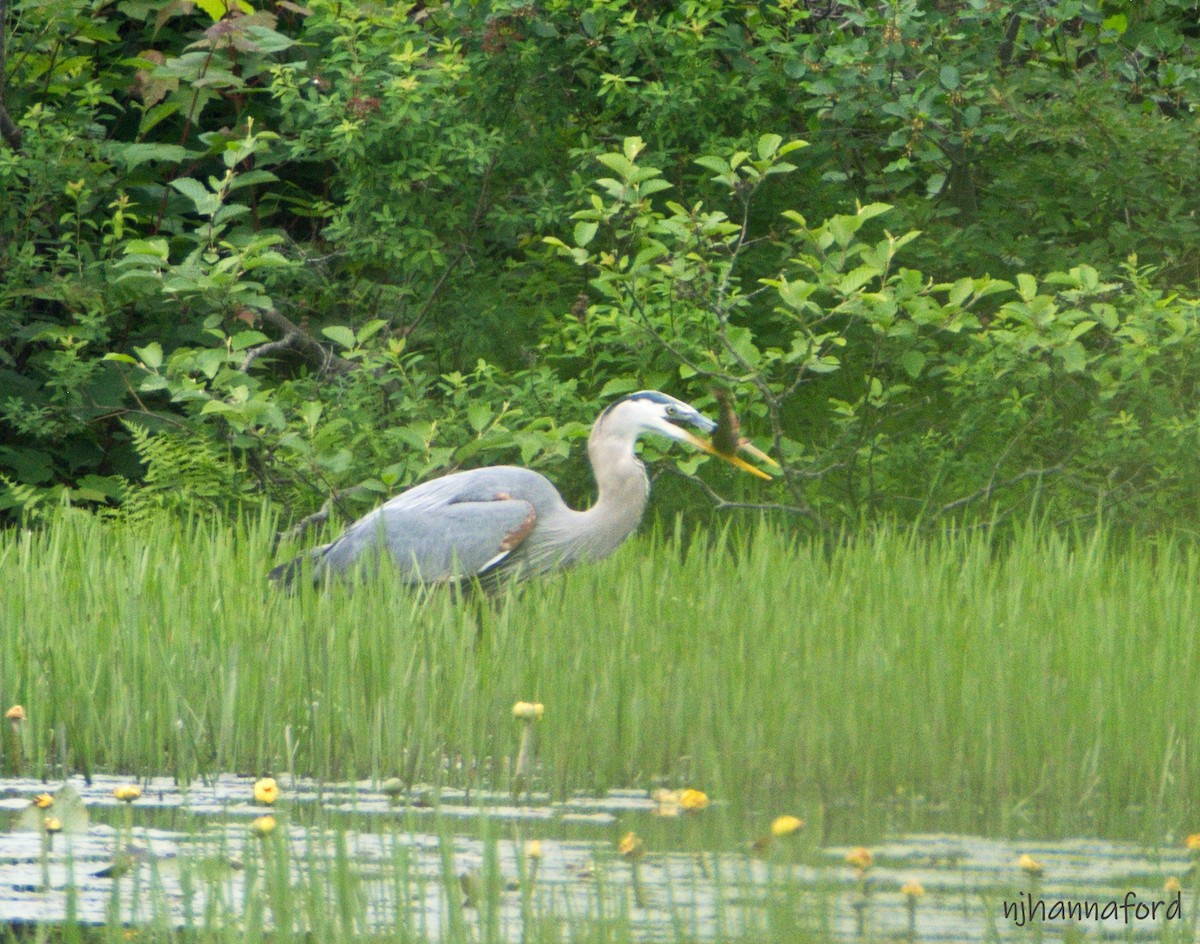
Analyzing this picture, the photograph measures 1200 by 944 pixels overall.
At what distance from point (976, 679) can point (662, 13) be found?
3.98 m

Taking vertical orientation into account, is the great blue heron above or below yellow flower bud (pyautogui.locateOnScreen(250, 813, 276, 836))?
above

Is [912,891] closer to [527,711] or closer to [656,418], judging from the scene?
[527,711]

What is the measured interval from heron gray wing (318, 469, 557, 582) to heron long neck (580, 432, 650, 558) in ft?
0.69

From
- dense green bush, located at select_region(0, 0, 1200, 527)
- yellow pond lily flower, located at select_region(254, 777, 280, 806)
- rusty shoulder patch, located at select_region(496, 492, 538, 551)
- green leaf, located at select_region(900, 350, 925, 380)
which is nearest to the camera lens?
yellow pond lily flower, located at select_region(254, 777, 280, 806)

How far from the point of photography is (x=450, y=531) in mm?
5020

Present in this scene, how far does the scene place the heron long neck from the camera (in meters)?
5.12

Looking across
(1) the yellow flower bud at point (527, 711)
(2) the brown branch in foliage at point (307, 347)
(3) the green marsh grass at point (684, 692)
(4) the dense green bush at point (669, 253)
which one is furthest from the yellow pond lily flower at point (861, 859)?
(2) the brown branch in foliage at point (307, 347)

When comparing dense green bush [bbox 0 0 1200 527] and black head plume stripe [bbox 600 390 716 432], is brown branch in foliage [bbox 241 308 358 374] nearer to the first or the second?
dense green bush [bbox 0 0 1200 527]

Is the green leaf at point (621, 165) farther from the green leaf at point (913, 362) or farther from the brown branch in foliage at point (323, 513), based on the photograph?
the brown branch in foliage at point (323, 513)

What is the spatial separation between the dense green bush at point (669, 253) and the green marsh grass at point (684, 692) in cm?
132

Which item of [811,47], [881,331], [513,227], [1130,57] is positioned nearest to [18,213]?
[513,227]

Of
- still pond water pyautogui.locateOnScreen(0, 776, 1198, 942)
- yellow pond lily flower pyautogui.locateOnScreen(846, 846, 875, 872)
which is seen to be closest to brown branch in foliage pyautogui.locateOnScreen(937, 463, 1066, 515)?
still pond water pyautogui.locateOnScreen(0, 776, 1198, 942)

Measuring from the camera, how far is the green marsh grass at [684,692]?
10.8ft

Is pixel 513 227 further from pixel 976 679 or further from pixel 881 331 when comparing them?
pixel 976 679
